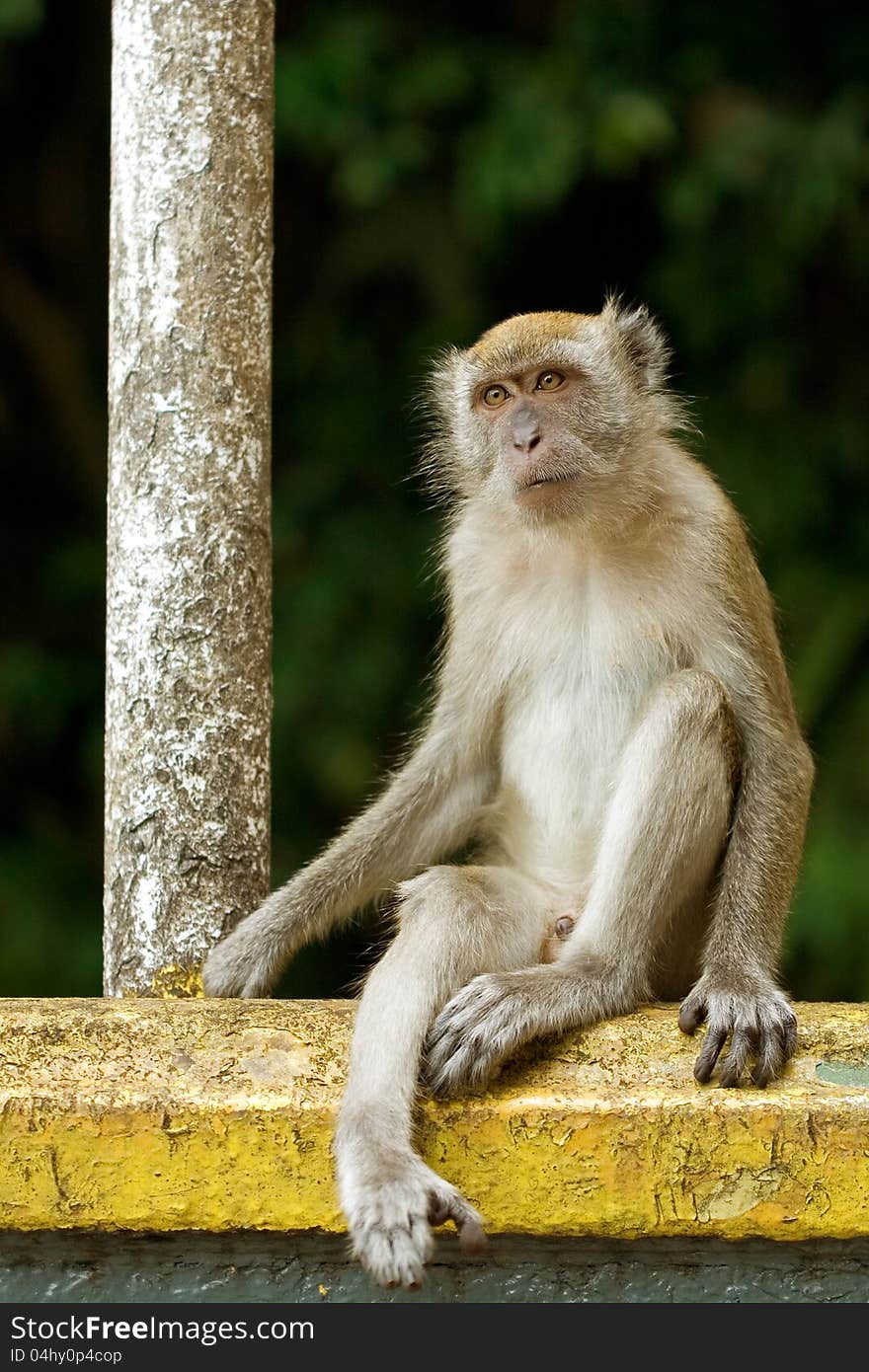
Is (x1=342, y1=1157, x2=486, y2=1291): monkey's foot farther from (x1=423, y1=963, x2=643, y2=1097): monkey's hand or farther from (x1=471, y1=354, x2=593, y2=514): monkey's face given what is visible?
(x1=471, y1=354, x2=593, y2=514): monkey's face

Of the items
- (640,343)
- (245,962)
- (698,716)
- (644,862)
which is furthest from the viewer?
(640,343)

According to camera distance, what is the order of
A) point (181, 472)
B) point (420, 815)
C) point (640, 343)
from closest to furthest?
point (181, 472) → point (420, 815) → point (640, 343)

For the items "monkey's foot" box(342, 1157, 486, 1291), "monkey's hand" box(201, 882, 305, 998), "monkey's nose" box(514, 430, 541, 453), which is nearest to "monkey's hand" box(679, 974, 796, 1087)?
"monkey's foot" box(342, 1157, 486, 1291)

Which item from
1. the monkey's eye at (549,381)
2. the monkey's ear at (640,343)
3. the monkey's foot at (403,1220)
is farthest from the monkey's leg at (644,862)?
the monkey's ear at (640,343)

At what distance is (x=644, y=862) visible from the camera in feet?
14.7

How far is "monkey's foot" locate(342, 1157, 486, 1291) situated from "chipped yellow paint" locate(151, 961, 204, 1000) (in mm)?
1167

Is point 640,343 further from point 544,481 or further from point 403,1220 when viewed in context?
point 403,1220

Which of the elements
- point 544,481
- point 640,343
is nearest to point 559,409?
point 544,481

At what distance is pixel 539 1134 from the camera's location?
12.8 feet

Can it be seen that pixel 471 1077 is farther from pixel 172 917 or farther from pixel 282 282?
pixel 282 282

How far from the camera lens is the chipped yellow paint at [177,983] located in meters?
4.76

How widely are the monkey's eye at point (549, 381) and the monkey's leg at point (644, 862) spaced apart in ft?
3.45

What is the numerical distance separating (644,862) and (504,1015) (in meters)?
0.61

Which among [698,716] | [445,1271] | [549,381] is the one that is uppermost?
[549,381]
